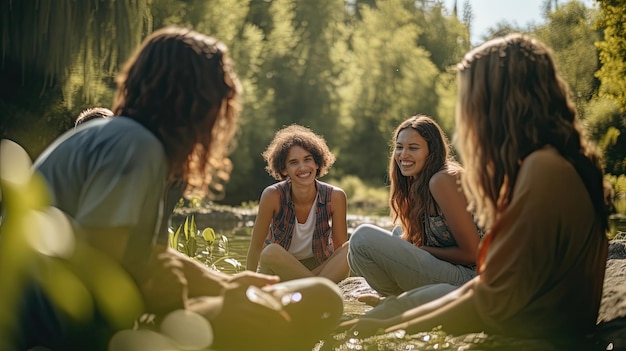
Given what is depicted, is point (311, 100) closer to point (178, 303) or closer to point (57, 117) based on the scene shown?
point (57, 117)

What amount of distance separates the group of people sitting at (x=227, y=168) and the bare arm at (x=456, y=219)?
988 millimetres

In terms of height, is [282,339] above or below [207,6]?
below

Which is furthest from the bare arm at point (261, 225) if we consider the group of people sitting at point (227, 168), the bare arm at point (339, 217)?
the group of people sitting at point (227, 168)

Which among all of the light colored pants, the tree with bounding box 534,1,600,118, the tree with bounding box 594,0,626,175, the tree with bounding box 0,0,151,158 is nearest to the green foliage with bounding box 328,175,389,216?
the tree with bounding box 534,1,600,118

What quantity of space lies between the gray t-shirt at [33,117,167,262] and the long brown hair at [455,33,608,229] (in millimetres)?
1068

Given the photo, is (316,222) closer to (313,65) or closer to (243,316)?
(243,316)

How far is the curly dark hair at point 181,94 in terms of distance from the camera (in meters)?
→ 2.64

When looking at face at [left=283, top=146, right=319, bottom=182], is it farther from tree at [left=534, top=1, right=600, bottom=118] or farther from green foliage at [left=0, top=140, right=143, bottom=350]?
tree at [left=534, top=1, right=600, bottom=118]

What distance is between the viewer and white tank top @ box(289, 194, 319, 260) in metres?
5.52

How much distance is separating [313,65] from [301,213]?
76.4 ft

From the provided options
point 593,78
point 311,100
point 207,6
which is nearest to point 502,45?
point 593,78

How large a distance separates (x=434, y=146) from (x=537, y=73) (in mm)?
1720

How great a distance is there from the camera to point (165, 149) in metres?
2.65

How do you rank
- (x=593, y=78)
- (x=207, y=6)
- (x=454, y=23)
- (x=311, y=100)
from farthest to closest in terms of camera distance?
(x=311, y=100) < (x=454, y=23) < (x=207, y=6) < (x=593, y=78)
